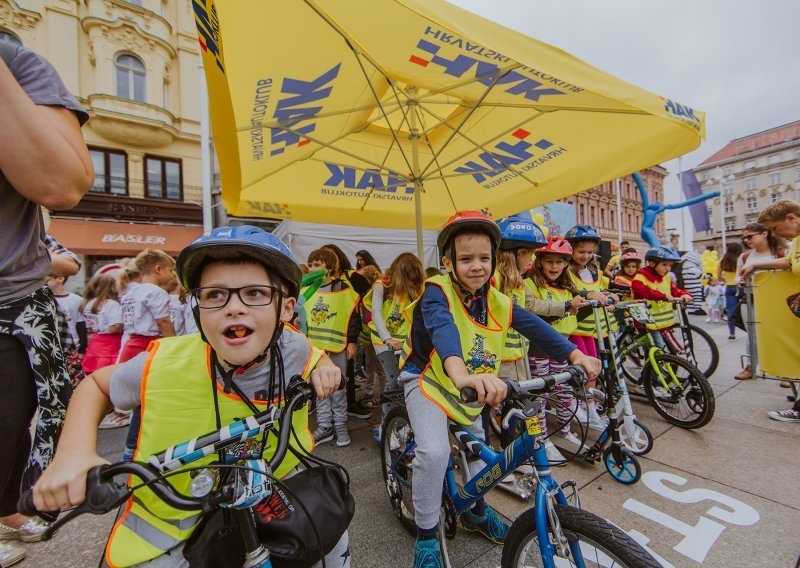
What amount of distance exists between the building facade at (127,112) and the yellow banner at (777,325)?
18082 millimetres

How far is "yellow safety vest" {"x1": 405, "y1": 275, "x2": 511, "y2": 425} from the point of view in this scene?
2141 mm

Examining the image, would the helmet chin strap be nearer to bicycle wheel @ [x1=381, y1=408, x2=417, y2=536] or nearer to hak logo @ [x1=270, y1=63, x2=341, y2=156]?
bicycle wheel @ [x1=381, y1=408, x2=417, y2=536]

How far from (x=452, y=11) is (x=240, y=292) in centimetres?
215

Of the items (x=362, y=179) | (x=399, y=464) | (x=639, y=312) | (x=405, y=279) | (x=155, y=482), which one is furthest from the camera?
(x=362, y=179)

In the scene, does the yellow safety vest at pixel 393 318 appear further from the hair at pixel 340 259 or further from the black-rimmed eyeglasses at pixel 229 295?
the black-rimmed eyeglasses at pixel 229 295

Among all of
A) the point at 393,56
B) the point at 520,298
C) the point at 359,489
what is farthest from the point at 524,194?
the point at 359,489

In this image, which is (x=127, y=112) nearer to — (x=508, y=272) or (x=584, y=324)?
(x=508, y=272)

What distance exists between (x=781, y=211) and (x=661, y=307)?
154 centimetres

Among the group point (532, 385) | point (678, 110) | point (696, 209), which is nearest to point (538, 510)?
point (532, 385)

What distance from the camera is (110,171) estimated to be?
16.5 meters

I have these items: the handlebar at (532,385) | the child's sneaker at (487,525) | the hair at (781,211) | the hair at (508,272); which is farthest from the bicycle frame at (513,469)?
the hair at (781,211)

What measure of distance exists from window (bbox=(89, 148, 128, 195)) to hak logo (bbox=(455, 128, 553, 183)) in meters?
17.9

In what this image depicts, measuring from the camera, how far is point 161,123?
55.7ft

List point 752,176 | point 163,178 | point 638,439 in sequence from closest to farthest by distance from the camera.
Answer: point 638,439
point 163,178
point 752,176
